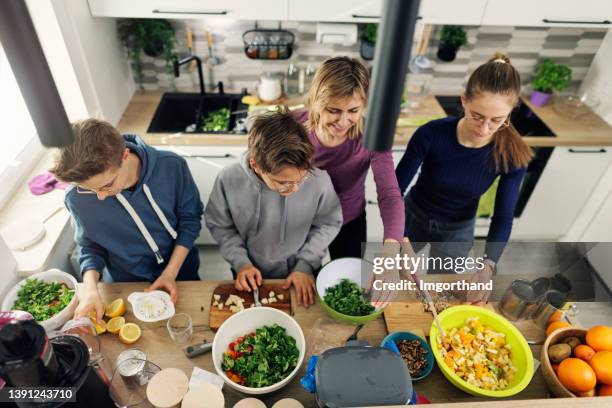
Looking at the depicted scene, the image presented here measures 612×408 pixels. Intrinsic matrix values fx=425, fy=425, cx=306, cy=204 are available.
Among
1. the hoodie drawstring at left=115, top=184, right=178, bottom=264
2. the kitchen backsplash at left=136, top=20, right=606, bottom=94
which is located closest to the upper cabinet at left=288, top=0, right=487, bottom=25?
the kitchen backsplash at left=136, top=20, right=606, bottom=94

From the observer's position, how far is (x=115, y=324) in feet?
4.08

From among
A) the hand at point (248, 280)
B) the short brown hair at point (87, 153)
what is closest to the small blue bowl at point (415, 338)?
the hand at point (248, 280)

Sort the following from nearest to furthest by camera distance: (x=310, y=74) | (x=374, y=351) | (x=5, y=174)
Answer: (x=374, y=351), (x=5, y=174), (x=310, y=74)

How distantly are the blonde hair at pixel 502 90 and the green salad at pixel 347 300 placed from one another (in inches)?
28.2

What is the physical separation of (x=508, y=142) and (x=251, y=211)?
95 centimetres

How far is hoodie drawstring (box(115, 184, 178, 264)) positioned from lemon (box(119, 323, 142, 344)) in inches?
13.6

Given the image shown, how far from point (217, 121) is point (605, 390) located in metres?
2.15

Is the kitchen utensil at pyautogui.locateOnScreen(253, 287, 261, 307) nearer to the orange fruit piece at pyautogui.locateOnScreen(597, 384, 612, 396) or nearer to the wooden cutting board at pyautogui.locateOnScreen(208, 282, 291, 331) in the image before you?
the wooden cutting board at pyautogui.locateOnScreen(208, 282, 291, 331)

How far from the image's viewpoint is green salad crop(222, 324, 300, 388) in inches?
43.9

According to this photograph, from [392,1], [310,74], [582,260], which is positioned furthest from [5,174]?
[582,260]

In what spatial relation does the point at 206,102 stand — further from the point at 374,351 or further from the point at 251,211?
the point at 374,351

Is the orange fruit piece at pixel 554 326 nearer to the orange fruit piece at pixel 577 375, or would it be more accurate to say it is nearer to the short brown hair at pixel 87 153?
the orange fruit piece at pixel 577 375

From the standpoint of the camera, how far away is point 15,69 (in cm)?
33

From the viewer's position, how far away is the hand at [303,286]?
53.0 inches
